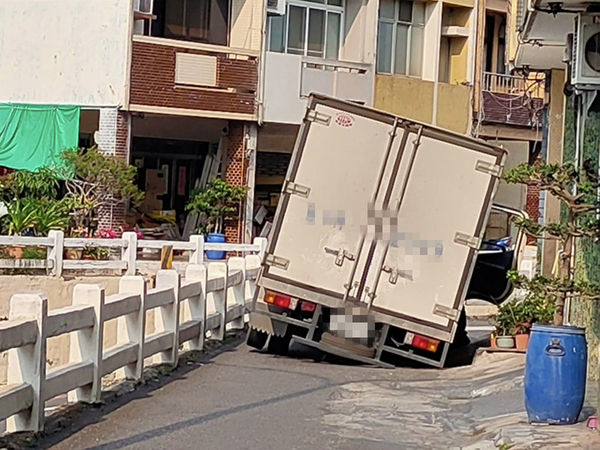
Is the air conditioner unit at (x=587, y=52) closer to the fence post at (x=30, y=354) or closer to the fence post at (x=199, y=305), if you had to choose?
the fence post at (x=199, y=305)

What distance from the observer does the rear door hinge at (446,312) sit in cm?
1414

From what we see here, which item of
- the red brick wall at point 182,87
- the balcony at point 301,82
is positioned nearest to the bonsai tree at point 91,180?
the red brick wall at point 182,87

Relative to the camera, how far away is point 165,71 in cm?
2758

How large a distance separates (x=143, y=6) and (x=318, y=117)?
46.6ft

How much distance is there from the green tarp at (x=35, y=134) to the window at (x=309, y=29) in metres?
5.75

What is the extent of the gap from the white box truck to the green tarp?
1382 cm

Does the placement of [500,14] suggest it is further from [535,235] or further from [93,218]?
[535,235]

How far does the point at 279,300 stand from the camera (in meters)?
14.8

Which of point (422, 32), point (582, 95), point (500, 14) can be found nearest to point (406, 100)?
point (422, 32)

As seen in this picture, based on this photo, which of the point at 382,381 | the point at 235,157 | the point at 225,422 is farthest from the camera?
the point at 235,157

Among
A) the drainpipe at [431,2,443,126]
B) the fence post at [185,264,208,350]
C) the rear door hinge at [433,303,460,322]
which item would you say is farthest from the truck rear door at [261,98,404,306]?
the drainpipe at [431,2,443,126]

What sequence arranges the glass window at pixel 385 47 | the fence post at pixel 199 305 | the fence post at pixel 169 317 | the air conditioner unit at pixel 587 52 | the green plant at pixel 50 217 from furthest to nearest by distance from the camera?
the glass window at pixel 385 47 → the green plant at pixel 50 217 → the fence post at pixel 199 305 → the fence post at pixel 169 317 → the air conditioner unit at pixel 587 52

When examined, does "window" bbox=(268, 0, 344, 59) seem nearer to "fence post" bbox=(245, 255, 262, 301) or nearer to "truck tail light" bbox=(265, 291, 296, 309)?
"fence post" bbox=(245, 255, 262, 301)

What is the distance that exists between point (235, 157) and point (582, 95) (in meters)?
15.6
